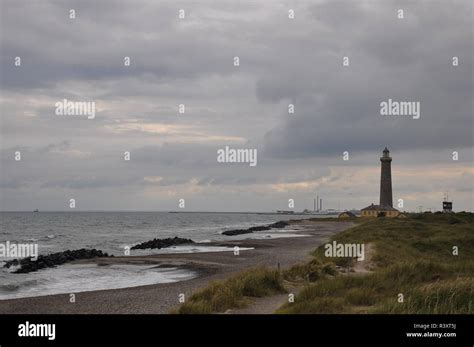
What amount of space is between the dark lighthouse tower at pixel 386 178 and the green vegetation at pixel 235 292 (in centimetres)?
8941

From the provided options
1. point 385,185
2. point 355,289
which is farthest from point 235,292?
point 385,185

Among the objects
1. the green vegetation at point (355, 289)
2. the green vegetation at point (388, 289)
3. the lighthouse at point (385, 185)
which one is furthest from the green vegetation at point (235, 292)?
the lighthouse at point (385, 185)

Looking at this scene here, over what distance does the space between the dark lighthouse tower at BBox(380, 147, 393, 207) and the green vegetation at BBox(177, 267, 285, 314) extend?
293 feet

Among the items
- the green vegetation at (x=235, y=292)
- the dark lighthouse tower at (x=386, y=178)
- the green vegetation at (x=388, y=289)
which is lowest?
the green vegetation at (x=235, y=292)

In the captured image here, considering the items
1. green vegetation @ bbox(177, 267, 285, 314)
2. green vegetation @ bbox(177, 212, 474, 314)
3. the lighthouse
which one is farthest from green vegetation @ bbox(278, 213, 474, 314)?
the lighthouse

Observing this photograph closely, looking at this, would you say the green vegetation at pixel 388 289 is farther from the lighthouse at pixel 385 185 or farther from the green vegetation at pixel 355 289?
the lighthouse at pixel 385 185

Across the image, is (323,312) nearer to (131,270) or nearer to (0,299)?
(0,299)

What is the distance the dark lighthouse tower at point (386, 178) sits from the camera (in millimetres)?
104938

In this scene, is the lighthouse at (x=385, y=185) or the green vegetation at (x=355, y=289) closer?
the green vegetation at (x=355, y=289)

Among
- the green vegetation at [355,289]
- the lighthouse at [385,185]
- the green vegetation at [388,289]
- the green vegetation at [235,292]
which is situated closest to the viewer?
the green vegetation at [388,289]

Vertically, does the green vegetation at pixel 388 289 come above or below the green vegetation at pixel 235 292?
above
